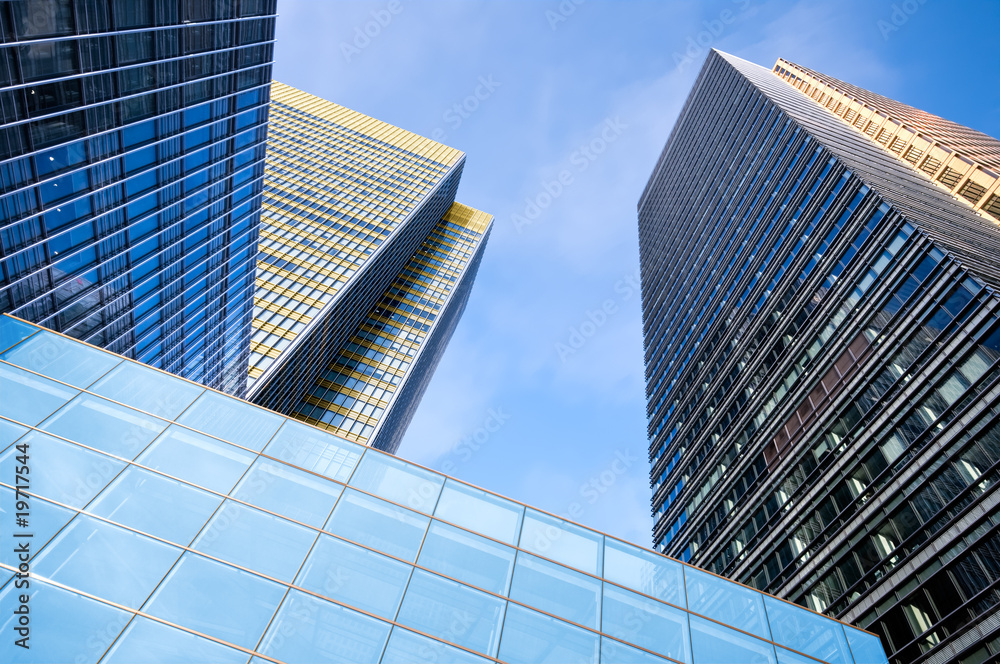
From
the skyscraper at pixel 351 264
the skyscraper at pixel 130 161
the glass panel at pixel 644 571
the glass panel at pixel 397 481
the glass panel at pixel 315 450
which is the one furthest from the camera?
the skyscraper at pixel 351 264

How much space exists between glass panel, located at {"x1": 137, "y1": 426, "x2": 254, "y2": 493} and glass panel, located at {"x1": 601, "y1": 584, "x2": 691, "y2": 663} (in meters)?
11.4

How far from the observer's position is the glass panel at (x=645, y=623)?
15352 mm

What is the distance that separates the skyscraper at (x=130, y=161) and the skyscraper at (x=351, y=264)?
71.8 ft

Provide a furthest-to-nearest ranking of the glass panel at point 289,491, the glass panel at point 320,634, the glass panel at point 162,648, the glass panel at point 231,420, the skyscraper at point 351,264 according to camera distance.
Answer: the skyscraper at point 351,264
the glass panel at point 231,420
the glass panel at point 289,491
the glass panel at point 320,634
the glass panel at point 162,648

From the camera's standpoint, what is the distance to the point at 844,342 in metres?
39.2

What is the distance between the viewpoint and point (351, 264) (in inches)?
3017

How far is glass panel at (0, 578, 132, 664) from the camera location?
1126 centimetres

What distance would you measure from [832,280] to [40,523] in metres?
47.9

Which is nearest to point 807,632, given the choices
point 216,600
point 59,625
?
point 216,600

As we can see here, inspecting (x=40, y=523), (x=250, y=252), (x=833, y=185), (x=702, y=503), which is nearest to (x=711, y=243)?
(x=833, y=185)

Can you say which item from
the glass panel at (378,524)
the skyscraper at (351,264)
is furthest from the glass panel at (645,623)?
the skyscraper at (351,264)

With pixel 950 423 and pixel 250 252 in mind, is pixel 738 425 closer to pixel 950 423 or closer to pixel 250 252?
pixel 950 423

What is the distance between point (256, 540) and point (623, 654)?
10187mm

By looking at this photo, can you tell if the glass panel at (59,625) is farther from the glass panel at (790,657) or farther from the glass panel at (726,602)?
the glass panel at (790,657)
